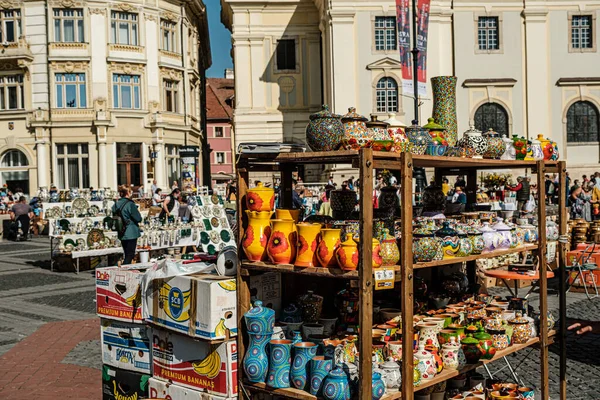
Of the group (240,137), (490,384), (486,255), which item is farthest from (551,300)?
(240,137)

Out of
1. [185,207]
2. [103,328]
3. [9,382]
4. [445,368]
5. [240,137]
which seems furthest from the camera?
[240,137]

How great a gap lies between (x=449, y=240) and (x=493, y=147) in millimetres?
1054

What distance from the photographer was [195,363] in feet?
16.1

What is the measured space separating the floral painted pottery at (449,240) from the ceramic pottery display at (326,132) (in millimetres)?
1043

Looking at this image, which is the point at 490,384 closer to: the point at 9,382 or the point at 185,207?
the point at 9,382

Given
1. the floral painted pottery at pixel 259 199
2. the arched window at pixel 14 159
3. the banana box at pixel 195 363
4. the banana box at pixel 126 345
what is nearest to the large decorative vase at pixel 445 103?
the floral painted pottery at pixel 259 199

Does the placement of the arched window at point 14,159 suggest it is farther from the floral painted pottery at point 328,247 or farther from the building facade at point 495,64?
the floral painted pottery at point 328,247

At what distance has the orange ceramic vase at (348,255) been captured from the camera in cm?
421

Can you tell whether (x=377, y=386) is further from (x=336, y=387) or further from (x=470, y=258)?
(x=470, y=258)

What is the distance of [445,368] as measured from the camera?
5027mm

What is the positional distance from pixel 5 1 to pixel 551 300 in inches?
1305

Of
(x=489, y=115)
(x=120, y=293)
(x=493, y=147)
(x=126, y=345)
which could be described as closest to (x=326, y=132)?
(x=493, y=147)

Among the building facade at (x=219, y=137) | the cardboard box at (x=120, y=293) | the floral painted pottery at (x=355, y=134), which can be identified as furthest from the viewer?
the building facade at (x=219, y=137)

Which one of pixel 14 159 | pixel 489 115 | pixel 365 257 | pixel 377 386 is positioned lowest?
pixel 377 386
